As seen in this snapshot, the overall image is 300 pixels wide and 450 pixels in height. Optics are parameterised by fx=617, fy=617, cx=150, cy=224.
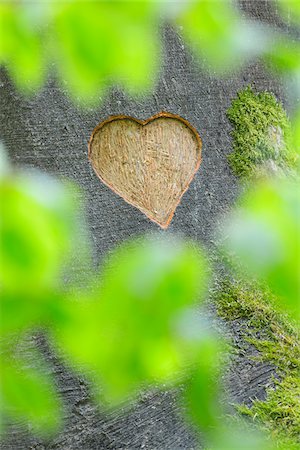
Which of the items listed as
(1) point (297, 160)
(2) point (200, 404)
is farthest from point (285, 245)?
(1) point (297, 160)

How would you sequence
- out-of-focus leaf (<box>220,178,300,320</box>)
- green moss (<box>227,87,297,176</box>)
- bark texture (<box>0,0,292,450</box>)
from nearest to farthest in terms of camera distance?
out-of-focus leaf (<box>220,178,300,320</box>) → bark texture (<box>0,0,292,450</box>) → green moss (<box>227,87,297,176</box>)

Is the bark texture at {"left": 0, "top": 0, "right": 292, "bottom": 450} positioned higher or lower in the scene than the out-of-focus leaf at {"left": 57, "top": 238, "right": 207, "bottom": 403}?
lower

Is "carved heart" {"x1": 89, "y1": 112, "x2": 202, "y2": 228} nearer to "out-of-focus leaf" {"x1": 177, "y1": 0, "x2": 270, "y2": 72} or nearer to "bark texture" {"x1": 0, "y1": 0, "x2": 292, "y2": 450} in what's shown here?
"bark texture" {"x1": 0, "y1": 0, "x2": 292, "y2": 450}

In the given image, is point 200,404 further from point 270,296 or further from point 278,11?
point 278,11

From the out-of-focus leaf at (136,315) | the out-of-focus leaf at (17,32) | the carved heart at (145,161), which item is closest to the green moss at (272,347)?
the carved heart at (145,161)

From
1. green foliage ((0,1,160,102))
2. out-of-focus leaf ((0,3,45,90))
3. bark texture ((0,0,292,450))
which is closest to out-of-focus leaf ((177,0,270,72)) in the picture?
green foliage ((0,1,160,102))

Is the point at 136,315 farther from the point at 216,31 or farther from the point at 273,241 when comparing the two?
the point at 216,31

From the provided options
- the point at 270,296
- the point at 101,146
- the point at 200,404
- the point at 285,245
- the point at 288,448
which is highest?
the point at 285,245
